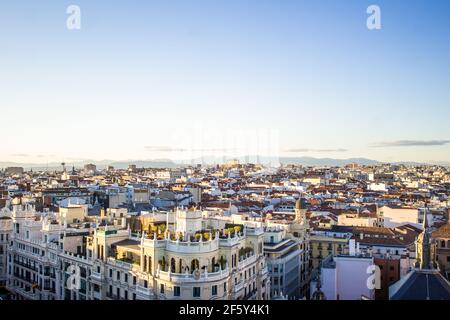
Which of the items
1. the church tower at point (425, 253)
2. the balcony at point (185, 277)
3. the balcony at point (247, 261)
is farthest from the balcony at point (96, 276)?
the church tower at point (425, 253)

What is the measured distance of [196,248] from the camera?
13.7 m

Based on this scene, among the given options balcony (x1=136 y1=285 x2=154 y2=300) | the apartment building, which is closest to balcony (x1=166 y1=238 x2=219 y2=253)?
the apartment building

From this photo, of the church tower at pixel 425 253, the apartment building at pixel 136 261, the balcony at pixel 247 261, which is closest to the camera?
the church tower at pixel 425 253

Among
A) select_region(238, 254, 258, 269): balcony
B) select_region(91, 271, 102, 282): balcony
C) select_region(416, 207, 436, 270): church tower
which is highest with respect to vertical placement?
select_region(416, 207, 436, 270): church tower

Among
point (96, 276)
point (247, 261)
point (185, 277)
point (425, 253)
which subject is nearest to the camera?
point (185, 277)

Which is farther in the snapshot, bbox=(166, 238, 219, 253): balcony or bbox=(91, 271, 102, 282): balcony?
bbox=(91, 271, 102, 282): balcony

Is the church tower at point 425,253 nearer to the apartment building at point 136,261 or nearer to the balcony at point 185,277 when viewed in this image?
the apartment building at point 136,261

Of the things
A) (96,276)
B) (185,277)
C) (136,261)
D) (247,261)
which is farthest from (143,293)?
(247,261)

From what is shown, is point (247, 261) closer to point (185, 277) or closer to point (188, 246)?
point (188, 246)

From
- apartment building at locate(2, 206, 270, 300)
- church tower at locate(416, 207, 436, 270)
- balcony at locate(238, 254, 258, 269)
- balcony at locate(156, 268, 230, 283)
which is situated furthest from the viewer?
balcony at locate(238, 254, 258, 269)

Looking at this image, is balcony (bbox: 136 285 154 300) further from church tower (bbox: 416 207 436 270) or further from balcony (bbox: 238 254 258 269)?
church tower (bbox: 416 207 436 270)

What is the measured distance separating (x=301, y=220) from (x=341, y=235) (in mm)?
2046
